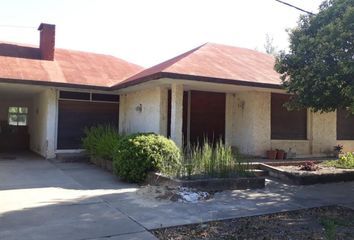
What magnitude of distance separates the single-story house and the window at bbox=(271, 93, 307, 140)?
4 centimetres

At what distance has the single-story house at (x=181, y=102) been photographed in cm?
1262

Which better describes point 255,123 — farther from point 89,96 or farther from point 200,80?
point 89,96

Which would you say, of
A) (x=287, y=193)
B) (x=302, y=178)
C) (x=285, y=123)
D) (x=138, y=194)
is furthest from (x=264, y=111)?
(x=138, y=194)

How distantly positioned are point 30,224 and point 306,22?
7719mm

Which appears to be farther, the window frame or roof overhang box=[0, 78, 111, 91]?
the window frame

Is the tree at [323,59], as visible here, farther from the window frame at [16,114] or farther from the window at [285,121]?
the window frame at [16,114]

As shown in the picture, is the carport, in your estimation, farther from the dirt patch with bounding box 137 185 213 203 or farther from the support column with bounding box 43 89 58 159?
the dirt patch with bounding box 137 185 213 203

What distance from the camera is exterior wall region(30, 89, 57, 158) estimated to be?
14922mm

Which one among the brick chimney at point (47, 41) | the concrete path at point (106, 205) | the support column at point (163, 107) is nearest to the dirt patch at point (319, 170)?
the concrete path at point (106, 205)

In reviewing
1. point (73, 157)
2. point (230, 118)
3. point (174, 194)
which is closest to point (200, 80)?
point (230, 118)

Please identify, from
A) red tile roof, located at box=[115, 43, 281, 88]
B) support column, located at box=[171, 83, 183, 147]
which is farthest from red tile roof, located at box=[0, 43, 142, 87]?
support column, located at box=[171, 83, 183, 147]

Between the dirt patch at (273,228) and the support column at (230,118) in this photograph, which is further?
the support column at (230,118)

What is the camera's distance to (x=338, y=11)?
28.4ft

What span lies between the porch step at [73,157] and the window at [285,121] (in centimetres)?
691
